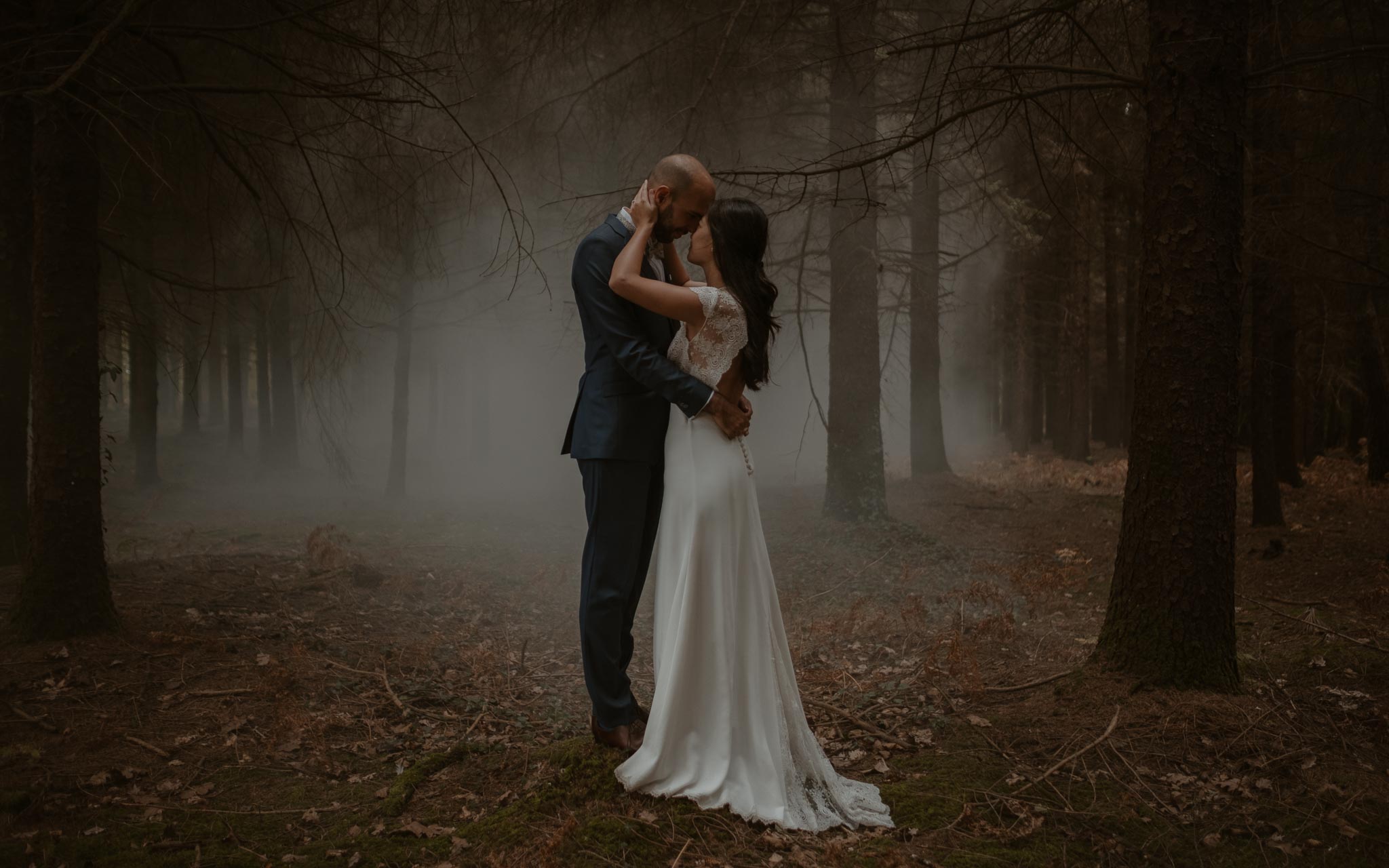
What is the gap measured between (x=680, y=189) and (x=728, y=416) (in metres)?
0.91

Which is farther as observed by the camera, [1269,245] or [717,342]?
[1269,245]

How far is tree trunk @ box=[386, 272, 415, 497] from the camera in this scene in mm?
15898

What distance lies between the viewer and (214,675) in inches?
184

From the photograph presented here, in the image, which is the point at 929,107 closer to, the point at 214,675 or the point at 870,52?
the point at 870,52

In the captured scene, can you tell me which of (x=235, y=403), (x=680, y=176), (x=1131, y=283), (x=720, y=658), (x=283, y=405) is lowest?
(x=720, y=658)

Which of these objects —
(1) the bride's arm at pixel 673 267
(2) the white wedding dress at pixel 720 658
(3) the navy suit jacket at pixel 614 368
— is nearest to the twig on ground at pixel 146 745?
(2) the white wedding dress at pixel 720 658

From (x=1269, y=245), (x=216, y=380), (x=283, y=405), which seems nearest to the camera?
(x=1269, y=245)

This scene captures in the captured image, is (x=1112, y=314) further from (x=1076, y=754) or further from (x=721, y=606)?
(x=721, y=606)

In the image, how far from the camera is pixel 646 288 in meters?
3.24

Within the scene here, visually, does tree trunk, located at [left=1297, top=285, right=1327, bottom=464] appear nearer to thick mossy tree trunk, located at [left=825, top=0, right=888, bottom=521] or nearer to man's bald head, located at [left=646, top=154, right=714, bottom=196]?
thick mossy tree trunk, located at [left=825, top=0, right=888, bottom=521]

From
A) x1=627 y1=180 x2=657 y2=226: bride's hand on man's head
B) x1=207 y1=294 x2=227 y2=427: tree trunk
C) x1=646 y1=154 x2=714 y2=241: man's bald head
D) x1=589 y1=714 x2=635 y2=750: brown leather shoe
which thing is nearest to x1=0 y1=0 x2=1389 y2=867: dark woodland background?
x1=589 y1=714 x2=635 y2=750: brown leather shoe

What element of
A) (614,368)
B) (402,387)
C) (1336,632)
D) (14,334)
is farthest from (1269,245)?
(402,387)

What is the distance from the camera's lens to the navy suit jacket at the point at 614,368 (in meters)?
3.38

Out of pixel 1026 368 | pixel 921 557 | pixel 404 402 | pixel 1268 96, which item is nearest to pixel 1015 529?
pixel 921 557
